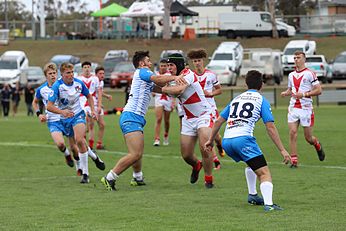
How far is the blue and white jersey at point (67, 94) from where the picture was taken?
16.7m

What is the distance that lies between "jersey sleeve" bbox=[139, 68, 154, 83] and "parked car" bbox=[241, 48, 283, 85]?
4355 cm

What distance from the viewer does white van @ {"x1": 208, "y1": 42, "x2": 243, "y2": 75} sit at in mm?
60716

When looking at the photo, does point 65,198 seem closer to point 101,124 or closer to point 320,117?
point 101,124

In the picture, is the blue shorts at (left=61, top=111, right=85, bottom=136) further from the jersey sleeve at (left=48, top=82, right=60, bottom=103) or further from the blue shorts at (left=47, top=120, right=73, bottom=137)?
the jersey sleeve at (left=48, top=82, right=60, bottom=103)

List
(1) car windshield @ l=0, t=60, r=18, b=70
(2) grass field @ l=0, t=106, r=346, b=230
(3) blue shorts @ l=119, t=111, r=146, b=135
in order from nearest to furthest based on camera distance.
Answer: (2) grass field @ l=0, t=106, r=346, b=230, (3) blue shorts @ l=119, t=111, r=146, b=135, (1) car windshield @ l=0, t=60, r=18, b=70

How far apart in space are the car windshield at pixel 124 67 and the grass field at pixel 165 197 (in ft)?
116

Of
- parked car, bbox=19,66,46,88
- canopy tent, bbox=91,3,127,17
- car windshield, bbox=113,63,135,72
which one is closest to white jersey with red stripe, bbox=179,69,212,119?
parked car, bbox=19,66,46,88

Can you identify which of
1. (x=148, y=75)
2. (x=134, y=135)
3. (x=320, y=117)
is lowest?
(x=320, y=117)

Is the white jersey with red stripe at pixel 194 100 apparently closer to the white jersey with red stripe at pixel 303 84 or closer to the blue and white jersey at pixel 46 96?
the blue and white jersey at pixel 46 96

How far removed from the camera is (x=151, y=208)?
41.0ft

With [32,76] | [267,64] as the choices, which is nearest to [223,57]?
[267,64]

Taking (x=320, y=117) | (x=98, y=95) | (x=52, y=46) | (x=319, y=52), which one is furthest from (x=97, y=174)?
(x=52, y=46)

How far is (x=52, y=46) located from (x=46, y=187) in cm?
6393

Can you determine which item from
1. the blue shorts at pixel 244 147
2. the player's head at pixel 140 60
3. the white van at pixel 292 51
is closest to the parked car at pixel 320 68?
the white van at pixel 292 51
